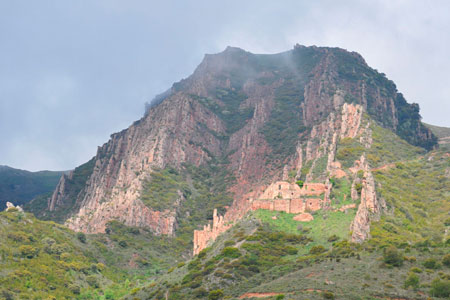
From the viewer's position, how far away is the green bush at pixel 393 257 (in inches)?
2958

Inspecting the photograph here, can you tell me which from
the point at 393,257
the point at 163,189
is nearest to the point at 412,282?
the point at 393,257

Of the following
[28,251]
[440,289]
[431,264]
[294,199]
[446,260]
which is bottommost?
[440,289]

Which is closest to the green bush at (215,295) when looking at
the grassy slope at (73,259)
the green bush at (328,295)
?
the green bush at (328,295)

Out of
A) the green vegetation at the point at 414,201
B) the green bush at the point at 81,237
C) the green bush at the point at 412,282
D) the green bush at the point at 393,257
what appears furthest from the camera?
the green bush at the point at 81,237

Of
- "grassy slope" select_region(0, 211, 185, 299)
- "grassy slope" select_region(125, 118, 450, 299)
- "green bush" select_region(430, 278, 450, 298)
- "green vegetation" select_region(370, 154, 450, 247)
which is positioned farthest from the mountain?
"grassy slope" select_region(0, 211, 185, 299)

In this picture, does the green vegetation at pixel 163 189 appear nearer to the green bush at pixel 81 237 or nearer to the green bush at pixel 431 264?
the green bush at pixel 81 237

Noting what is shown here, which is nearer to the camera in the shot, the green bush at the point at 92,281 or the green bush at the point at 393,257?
the green bush at the point at 393,257

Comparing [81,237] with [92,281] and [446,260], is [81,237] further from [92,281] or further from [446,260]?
[446,260]

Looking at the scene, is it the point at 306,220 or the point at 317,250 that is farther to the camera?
the point at 306,220

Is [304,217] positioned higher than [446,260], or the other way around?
[304,217]

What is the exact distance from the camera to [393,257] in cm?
7562

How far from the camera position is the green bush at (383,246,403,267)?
2958 inches

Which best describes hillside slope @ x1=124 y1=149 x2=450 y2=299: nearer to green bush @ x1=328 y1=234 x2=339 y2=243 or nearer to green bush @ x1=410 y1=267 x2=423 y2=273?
green bush @ x1=328 y1=234 x2=339 y2=243

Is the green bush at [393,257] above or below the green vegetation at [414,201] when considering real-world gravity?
below
